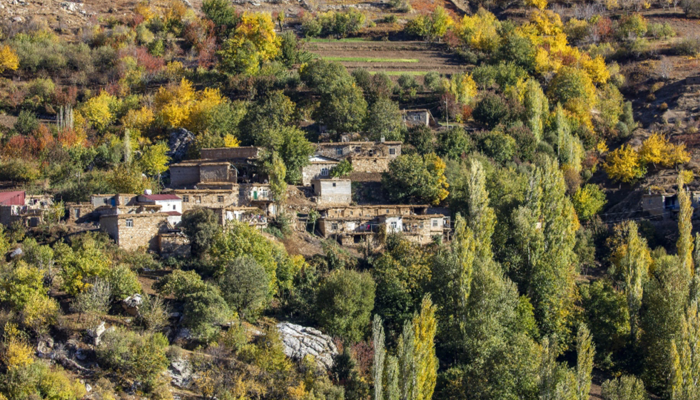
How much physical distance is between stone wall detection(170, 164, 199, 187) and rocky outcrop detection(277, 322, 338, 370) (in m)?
15.4

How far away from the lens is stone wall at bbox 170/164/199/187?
5638 centimetres

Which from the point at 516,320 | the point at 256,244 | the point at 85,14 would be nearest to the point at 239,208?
the point at 256,244

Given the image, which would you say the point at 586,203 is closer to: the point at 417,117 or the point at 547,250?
the point at 547,250

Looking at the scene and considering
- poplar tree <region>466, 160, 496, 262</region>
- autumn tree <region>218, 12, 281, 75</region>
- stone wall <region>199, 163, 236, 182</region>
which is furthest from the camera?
autumn tree <region>218, 12, 281, 75</region>

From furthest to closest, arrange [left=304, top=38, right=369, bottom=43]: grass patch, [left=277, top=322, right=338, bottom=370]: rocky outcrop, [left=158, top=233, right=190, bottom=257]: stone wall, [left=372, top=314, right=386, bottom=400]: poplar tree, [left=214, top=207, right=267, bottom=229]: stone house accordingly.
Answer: [left=304, top=38, right=369, bottom=43]: grass patch → [left=214, top=207, right=267, bottom=229]: stone house → [left=158, top=233, right=190, bottom=257]: stone wall → [left=277, top=322, right=338, bottom=370]: rocky outcrop → [left=372, top=314, right=386, bottom=400]: poplar tree

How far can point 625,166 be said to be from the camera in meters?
62.8

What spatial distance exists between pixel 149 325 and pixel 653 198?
33683 mm

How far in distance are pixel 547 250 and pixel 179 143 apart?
84.3 ft

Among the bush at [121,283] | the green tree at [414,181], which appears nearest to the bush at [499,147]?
the green tree at [414,181]

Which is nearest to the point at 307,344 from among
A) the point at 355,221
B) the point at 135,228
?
the point at 135,228

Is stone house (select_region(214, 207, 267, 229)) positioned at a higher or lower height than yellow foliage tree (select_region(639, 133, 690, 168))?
lower

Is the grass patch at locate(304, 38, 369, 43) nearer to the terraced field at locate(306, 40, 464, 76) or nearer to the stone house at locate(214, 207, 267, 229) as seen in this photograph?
the terraced field at locate(306, 40, 464, 76)

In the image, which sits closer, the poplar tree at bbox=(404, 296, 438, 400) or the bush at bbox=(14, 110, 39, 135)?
the poplar tree at bbox=(404, 296, 438, 400)

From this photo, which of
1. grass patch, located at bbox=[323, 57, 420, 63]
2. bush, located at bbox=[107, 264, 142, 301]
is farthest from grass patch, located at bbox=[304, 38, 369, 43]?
bush, located at bbox=[107, 264, 142, 301]
